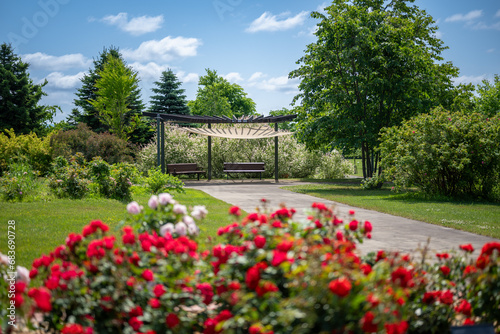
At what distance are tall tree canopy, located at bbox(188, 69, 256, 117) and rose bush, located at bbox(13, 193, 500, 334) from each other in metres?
36.1

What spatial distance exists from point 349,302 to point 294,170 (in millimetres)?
19161

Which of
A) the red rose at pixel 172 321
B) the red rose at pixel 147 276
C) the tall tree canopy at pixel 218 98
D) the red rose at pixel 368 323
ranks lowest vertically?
the red rose at pixel 172 321

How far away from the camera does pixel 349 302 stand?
1710 mm

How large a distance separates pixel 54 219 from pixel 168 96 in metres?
28.4

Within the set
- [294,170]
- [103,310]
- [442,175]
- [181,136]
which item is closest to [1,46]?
[181,136]

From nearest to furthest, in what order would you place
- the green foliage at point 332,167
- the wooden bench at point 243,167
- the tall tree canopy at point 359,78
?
the tall tree canopy at point 359,78 < the wooden bench at point 243,167 < the green foliage at point 332,167

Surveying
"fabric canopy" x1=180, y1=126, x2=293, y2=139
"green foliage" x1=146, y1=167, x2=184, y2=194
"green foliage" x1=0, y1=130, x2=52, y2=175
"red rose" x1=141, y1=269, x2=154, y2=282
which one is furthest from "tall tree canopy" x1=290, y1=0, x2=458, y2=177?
"red rose" x1=141, y1=269, x2=154, y2=282

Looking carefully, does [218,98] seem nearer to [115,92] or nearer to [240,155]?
[115,92]

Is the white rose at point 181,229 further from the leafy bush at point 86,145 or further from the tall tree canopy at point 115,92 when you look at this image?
the tall tree canopy at point 115,92

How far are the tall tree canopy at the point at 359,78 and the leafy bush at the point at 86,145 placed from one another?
329 inches

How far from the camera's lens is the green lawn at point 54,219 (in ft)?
15.5

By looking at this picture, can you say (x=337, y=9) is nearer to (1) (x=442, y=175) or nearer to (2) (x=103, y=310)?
(1) (x=442, y=175)

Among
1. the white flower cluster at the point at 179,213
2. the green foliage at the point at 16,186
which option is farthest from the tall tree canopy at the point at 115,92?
the white flower cluster at the point at 179,213

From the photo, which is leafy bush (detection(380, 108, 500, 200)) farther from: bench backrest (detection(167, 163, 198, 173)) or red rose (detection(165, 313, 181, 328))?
red rose (detection(165, 313, 181, 328))
